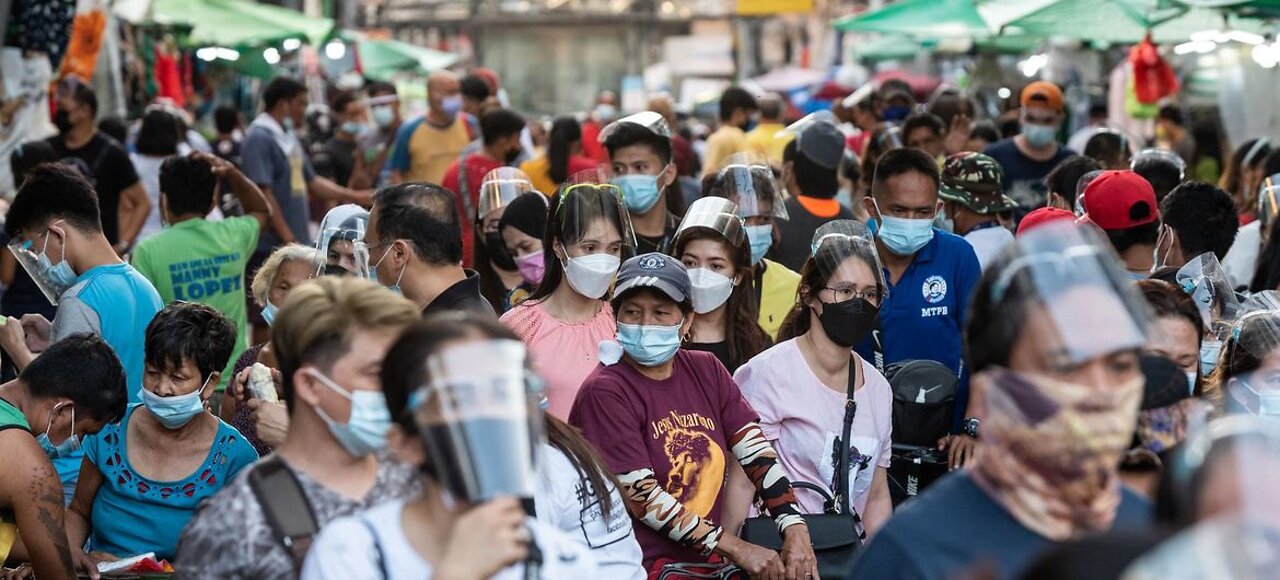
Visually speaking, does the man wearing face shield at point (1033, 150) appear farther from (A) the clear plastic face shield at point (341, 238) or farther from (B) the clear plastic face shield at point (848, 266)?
(A) the clear plastic face shield at point (341, 238)

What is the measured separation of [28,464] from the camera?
4848 mm

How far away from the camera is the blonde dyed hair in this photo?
3.36 m

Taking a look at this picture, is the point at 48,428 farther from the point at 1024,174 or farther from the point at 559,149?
the point at 1024,174

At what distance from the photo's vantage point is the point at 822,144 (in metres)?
8.52

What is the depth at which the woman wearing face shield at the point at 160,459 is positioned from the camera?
5137 millimetres

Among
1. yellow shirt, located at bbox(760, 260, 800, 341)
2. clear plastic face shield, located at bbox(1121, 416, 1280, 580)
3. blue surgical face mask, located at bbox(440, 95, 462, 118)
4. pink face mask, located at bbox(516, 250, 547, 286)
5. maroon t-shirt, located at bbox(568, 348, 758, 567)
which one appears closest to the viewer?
clear plastic face shield, located at bbox(1121, 416, 1280, 580)

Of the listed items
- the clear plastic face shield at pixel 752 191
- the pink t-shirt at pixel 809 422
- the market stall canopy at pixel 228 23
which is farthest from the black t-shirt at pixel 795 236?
the market stall canopy at pixel 228 23

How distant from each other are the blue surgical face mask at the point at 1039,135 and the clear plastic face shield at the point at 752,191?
9.70 feet

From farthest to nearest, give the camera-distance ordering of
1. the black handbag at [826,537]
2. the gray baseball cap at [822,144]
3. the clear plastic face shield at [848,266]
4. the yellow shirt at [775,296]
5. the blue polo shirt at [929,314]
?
the gray baseball cap at [822,144], the yellow shirt at [775,296], the blue polo shirt at [929,314], the clear plastic face shield at [848,266], the black handbag at [826,537]

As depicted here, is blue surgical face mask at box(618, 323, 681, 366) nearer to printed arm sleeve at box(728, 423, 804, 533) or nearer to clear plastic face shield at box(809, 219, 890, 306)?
printed arm sleeve at box(728, 423, 804, 533)

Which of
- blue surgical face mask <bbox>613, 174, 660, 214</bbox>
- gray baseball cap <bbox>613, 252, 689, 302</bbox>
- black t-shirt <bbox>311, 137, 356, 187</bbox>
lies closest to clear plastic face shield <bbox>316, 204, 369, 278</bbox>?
gray baseball cap <bbox>613, 252, 689, 302</bbox>

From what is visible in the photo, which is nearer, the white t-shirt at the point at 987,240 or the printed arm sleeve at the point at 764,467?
the printed arm sleeve at the point at 764,467

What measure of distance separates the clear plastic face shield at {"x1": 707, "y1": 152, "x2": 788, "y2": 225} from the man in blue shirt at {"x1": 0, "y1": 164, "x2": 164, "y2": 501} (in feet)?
8.67

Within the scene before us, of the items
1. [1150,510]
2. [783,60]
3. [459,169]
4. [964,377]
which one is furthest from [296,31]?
[783,60]
